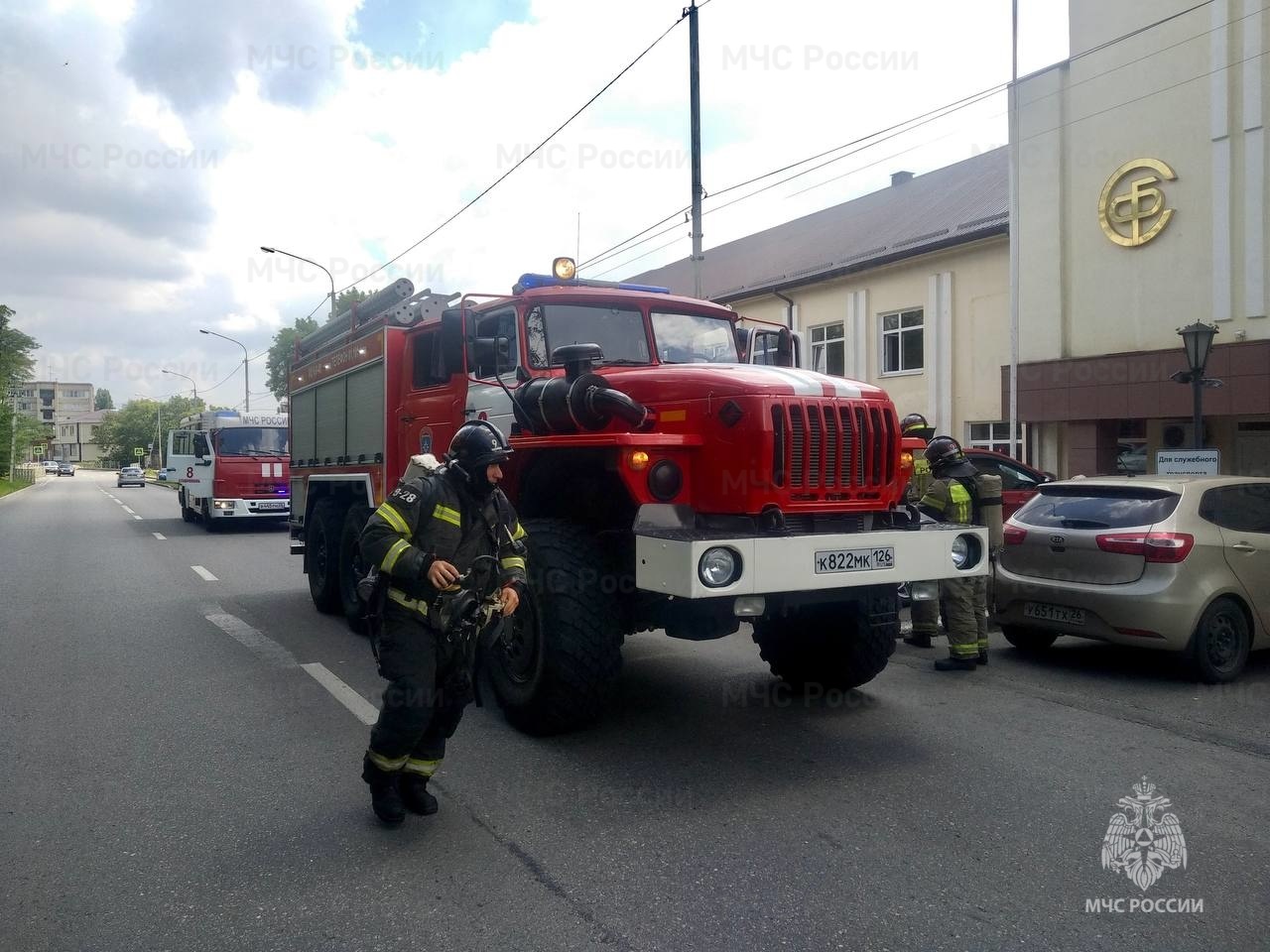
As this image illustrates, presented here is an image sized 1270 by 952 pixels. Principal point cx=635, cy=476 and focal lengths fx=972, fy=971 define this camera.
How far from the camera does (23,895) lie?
3498 millimetres

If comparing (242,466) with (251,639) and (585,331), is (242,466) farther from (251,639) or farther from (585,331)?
(585,331)

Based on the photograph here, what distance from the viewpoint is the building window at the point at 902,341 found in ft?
71.4

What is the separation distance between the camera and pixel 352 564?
8.54 m

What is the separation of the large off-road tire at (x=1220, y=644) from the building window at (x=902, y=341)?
50.4 feet

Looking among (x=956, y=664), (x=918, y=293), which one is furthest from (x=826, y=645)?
(x=918, y=293)

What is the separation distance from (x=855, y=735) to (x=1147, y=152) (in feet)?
46.0

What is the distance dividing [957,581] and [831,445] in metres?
2.57

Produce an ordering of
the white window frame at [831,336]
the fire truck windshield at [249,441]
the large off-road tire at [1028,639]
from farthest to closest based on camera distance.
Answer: the white window frame at [831,336] → the fire truck windshield at [249,441] → the large off-road tire at [1028,639]

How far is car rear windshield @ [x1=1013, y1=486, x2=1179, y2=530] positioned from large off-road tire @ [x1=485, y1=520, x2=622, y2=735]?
4.00m

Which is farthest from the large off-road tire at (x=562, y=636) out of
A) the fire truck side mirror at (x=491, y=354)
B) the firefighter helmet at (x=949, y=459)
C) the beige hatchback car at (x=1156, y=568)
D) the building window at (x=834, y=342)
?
the building window at (x=834, y=342)

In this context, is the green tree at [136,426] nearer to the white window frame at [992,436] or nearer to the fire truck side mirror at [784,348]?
the white window frame at [992,436]

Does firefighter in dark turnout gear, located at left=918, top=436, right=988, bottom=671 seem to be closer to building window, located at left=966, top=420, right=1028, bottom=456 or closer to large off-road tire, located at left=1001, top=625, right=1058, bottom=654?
large off-road tire, located at left=1001, top=625, right=1058, bottom=654

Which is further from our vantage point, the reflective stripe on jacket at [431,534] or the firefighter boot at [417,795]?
the firefighter boot at [417,795]

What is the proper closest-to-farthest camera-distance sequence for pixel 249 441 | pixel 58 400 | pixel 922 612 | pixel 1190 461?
pixel 922 612 < pixel 1190 461 < pixel 249 441 < pixel 58 400
